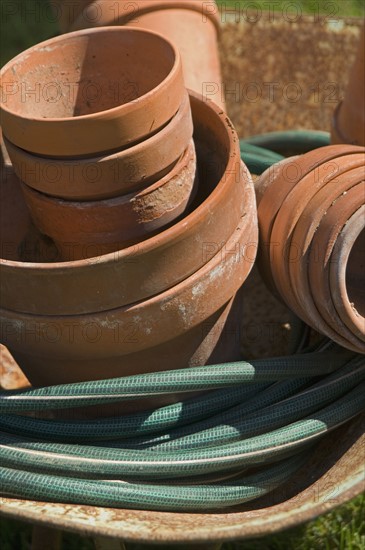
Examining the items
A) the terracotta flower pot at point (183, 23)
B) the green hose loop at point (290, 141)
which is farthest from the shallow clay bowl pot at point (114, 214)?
the green hose loop at point (290, 141)

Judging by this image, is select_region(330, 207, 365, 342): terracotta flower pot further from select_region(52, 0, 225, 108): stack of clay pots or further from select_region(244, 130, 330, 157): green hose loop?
select_region(244, 130, 330, 157): green hose loop

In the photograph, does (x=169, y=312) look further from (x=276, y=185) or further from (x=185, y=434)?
(x=276, y=185)

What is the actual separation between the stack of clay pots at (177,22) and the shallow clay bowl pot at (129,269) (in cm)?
58

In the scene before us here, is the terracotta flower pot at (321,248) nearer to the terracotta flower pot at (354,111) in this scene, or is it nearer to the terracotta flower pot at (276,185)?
the terracotta flower pot at (276,185)

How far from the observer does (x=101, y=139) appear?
1269mm

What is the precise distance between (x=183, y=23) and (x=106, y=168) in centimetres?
75

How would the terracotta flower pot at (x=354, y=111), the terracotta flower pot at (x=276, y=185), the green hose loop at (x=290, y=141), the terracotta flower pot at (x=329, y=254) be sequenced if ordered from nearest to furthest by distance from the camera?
the terracotta flower pot at (x=329, y=254) < the terracotta flower pot at (x=276, y=185) < the terracotta flower pot at (x=354, y=111) < the green hose loop at (x=290, y=141)

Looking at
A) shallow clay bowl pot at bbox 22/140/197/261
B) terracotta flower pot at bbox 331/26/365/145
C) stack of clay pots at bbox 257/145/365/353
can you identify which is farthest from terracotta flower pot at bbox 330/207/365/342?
terracotta flower pot at bbox 331/26/365/145

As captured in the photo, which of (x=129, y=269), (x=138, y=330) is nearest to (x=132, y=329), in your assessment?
(x=138, y=330)

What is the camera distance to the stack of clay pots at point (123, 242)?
127 cm

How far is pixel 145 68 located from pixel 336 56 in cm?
96

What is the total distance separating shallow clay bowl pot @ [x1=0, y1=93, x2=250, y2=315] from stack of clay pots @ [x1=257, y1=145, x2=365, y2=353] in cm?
13

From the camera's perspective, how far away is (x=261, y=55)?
229 cm

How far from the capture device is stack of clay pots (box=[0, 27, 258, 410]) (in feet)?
4.16
